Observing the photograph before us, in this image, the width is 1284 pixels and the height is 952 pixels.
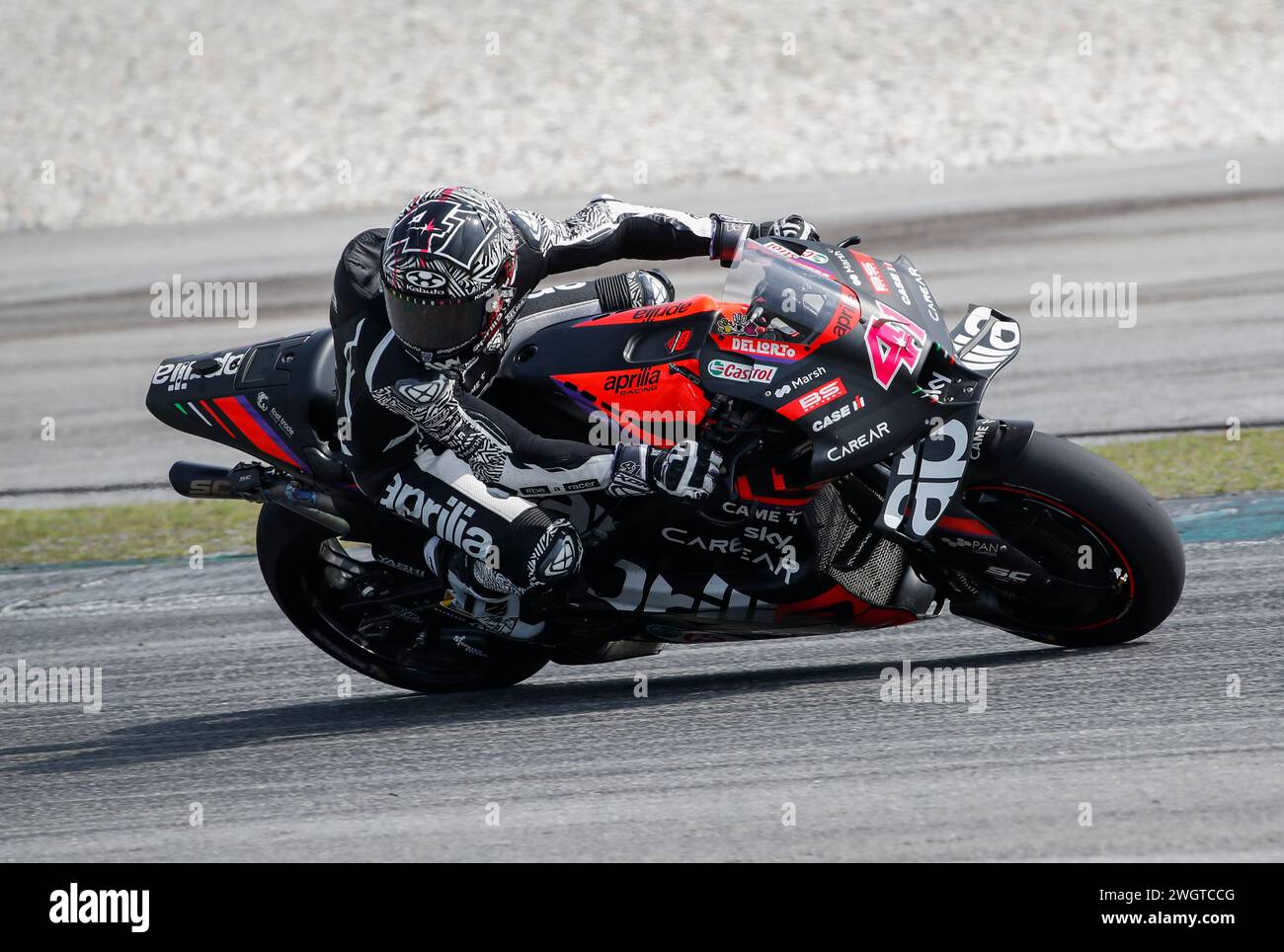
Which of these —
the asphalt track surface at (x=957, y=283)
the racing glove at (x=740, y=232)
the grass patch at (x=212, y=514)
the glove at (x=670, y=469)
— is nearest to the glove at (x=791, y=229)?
the racing glove at (x=740, y=232)

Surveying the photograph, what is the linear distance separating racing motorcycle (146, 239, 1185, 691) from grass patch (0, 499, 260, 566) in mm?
2684

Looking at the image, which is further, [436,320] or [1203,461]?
[1203,461]

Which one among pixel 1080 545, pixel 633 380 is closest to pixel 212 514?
pixel 633 380

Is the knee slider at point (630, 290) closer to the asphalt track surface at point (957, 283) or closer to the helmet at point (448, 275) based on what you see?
the helmet at point (448, 275)

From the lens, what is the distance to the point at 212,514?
28.1ft

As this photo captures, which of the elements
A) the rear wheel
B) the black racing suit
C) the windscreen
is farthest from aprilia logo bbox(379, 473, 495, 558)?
the windscreen

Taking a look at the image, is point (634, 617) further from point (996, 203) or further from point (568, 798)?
point (996, 203)

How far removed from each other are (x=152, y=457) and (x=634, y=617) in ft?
19.2

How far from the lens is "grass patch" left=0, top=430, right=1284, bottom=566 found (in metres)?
7.18

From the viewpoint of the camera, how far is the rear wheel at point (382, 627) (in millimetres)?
5422

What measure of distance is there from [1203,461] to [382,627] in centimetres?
420

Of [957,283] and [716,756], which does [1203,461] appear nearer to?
[716,756]

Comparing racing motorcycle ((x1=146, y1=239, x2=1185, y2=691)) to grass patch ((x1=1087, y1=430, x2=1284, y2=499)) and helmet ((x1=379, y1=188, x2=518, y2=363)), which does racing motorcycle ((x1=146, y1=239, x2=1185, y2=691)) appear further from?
grass patch ((x1=1087, y1=430, x2=1284, y2=499))

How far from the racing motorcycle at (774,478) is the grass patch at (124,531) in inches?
106
